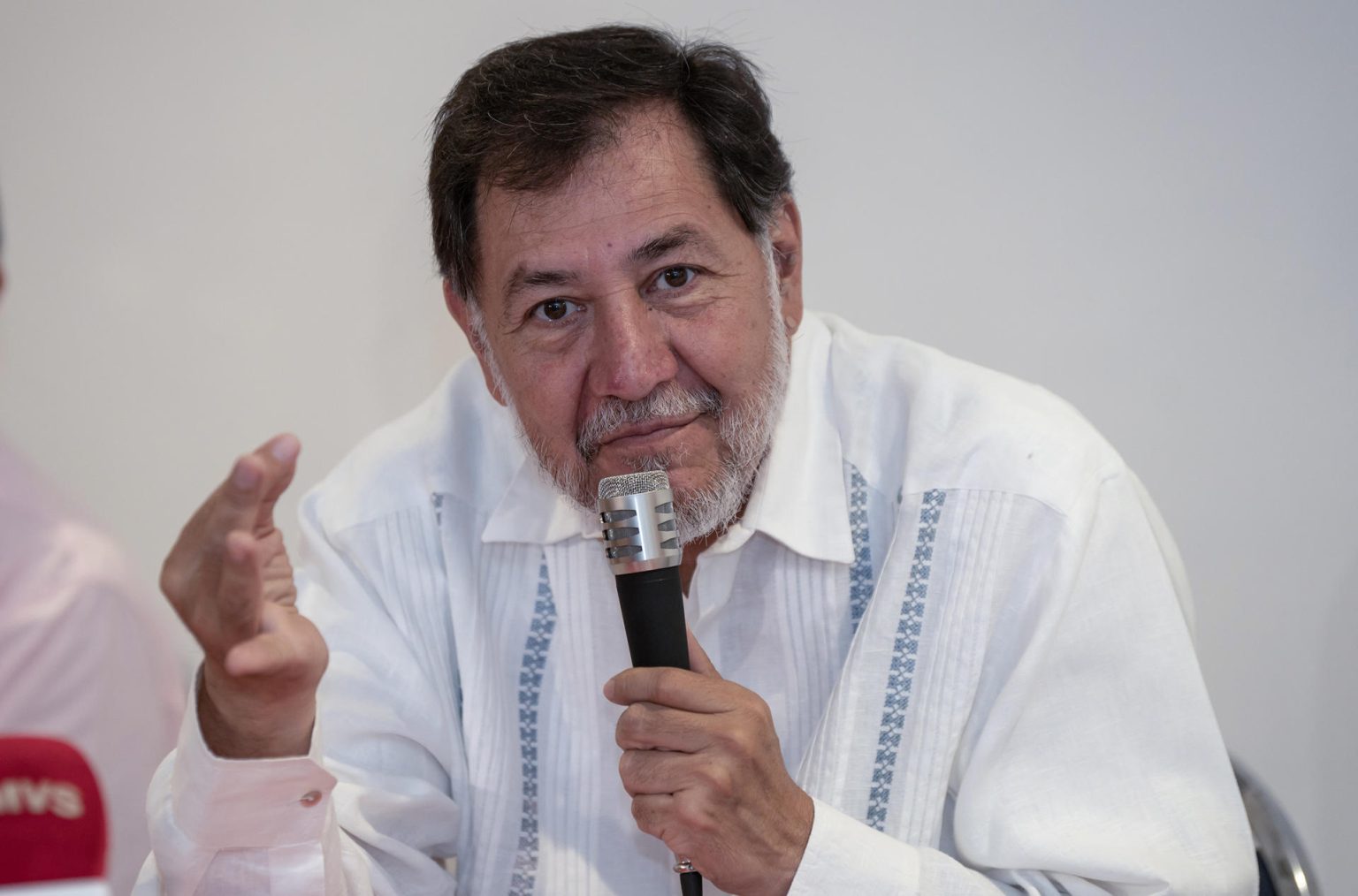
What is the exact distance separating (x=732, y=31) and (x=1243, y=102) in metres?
0.86

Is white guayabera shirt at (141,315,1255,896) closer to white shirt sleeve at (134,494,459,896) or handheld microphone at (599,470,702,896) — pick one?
white shirt sleeve at (134,494,459,896)

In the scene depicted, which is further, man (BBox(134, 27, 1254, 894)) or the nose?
the nose

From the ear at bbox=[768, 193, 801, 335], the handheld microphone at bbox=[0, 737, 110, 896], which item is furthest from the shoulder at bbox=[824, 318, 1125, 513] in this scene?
the handheld microphone at bbox=[0, 737, 110, 896]

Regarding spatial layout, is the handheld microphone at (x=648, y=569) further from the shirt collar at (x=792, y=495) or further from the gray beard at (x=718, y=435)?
the shirt collar at (x=792, y=495)

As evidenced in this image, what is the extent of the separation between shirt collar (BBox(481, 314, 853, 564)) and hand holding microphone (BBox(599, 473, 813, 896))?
1.33 ft

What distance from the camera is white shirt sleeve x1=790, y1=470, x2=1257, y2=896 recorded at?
4.50 feet

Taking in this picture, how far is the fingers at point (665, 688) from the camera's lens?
119 centimetres

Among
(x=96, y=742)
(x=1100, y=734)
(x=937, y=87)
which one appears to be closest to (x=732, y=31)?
(x=937, y=87)

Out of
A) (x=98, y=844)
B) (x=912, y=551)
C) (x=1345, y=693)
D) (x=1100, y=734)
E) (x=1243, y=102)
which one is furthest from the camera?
(x=1345, y=693)

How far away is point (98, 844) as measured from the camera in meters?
0.56

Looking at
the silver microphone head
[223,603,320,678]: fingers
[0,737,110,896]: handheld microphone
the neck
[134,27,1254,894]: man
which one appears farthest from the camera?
the neck

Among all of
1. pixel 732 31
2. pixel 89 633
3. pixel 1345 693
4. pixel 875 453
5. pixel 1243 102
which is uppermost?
pixel 732 31

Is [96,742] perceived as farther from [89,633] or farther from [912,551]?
[912,551]

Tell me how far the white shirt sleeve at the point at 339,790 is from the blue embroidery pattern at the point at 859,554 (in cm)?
60
